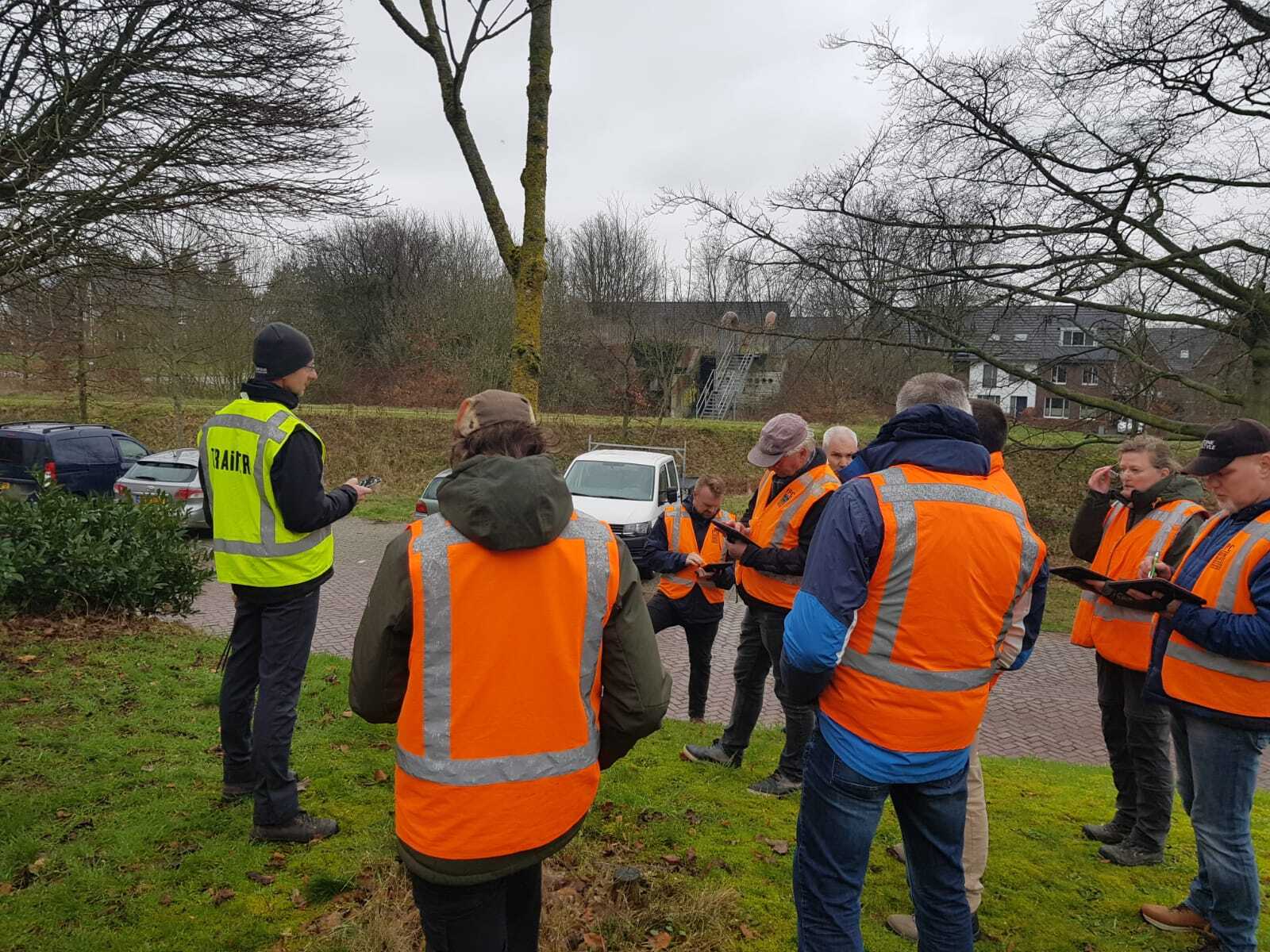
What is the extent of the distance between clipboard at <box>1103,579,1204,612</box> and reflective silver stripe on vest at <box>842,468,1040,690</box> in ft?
2.48

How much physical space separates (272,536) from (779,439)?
99.8 inches

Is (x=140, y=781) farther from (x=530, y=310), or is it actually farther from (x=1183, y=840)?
(x=1183, y=840)

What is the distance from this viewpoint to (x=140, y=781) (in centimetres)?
378

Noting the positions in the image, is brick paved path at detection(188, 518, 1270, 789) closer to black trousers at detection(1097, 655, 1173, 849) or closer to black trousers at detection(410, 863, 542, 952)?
black trousers at detection(1097, 655, 1173, 849)

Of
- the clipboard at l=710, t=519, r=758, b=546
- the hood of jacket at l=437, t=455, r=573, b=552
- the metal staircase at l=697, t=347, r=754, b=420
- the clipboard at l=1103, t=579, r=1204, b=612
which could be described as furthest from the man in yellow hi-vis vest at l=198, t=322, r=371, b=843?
the metal staircase at l=697, t=347, r=754, b=420

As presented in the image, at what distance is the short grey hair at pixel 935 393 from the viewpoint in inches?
97.1

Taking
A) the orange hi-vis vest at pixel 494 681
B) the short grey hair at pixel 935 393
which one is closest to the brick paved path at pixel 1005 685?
the orange hi-vis vest at pixel 494 681

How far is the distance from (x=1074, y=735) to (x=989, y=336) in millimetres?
5745

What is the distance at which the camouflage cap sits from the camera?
208 cm

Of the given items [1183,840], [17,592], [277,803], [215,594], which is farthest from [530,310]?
[215,594]

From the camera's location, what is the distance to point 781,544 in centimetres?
409

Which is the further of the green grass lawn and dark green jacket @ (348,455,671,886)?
the green grass lawn

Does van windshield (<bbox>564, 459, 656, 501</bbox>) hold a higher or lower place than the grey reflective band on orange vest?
lower

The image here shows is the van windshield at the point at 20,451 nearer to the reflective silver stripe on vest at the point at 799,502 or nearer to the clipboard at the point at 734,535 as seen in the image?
the clipboard at the point at 734,535
